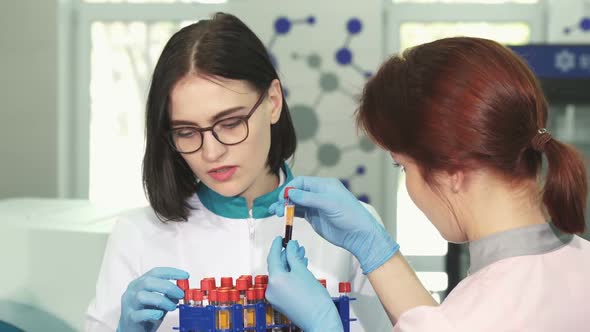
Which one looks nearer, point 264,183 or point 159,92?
point 159,92

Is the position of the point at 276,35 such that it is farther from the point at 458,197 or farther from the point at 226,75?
the point at 458,197

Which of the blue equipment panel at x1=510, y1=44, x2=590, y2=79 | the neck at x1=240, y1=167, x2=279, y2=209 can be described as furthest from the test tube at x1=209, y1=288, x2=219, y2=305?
the blue equipment panel at x1=510, y1=44, x2=590, y2=79

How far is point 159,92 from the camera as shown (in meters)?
1.49

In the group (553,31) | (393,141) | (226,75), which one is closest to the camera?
(393,141)

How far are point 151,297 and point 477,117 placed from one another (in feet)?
2.03

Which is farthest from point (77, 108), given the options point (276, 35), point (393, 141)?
point (393, 141)

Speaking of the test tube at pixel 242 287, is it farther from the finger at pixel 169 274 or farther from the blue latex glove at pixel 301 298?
the finger at pixel 169 274

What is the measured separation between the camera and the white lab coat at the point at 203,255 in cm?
154

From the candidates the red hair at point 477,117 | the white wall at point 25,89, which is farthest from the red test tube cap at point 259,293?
the white wall at point 25,89

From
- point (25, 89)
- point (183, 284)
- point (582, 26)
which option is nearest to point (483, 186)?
point (183, 284)

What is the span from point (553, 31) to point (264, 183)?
2569 mm

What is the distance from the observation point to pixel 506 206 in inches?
46.0

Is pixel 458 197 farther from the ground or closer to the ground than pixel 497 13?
closer to the ground

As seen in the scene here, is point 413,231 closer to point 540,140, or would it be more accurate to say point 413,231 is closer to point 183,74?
point 183,74
